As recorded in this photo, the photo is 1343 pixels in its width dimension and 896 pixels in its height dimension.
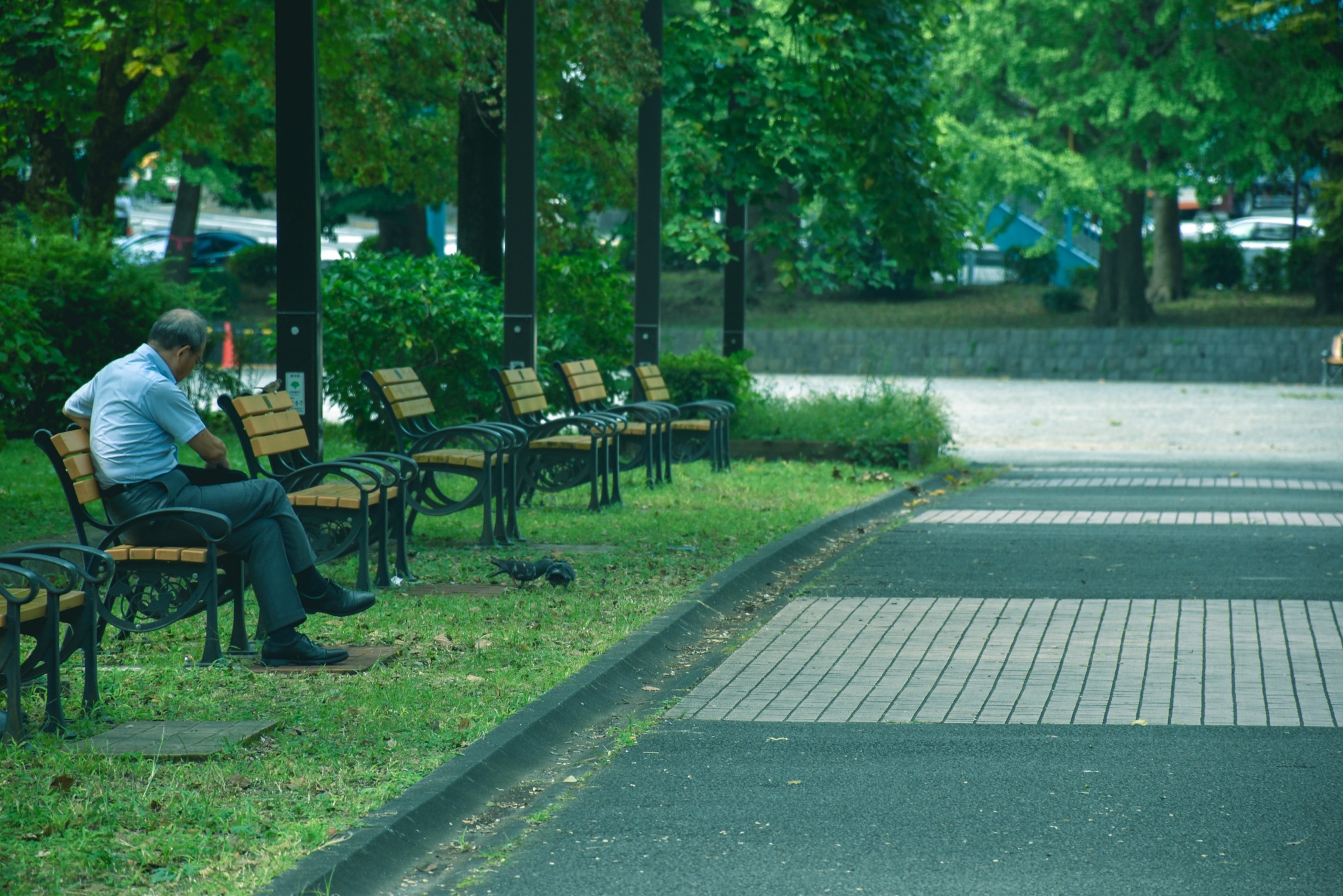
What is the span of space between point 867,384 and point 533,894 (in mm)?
15009

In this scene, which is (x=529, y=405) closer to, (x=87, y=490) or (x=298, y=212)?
(x=298, y=212)

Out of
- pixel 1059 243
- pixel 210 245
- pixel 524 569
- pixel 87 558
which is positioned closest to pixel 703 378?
pixel 524 569

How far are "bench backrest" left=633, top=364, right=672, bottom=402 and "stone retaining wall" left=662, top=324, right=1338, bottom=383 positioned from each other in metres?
15.5

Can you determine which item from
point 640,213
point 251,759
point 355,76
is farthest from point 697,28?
point 251,759

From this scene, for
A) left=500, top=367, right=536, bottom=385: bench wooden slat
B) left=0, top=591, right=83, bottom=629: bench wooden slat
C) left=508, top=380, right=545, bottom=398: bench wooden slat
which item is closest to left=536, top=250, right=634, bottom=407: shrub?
left=500, top=367, right=536, bottom=385: bench wooden slat

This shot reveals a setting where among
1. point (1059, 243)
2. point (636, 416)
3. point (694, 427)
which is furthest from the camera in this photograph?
point (1059, 243)

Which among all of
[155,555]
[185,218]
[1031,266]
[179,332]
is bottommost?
[155,555]

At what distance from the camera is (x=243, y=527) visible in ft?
21.4

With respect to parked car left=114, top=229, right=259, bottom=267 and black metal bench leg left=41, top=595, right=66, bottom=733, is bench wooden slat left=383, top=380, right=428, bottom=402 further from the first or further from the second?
parked car left=114, top=229, right=259, bottom=267

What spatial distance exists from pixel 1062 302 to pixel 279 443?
109ft

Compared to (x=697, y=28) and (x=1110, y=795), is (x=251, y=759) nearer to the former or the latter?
(x=1110, y=795)

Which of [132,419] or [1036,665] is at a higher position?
[132,419]

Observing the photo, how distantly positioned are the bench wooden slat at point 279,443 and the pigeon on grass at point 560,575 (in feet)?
4.93

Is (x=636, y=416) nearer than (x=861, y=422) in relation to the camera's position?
Yes
